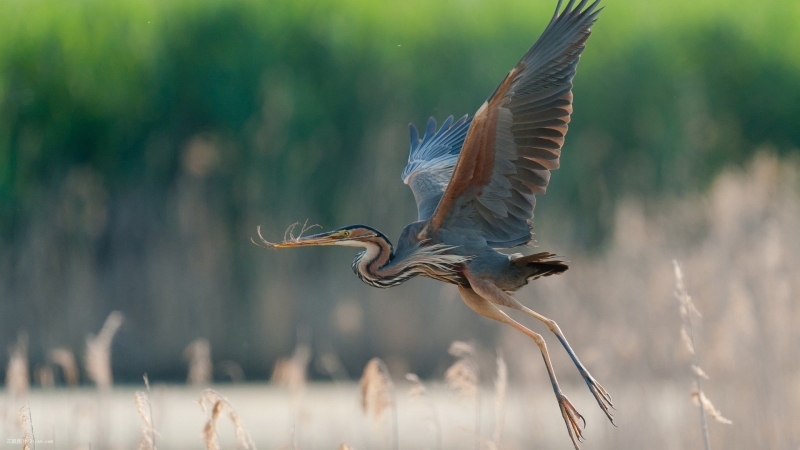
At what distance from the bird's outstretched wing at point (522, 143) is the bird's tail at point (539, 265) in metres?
0.12

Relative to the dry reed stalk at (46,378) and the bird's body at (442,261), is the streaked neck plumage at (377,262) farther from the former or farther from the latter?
the dry reed stalk at (46,378)

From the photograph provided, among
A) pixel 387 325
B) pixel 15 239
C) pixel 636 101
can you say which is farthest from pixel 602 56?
pixel 15 239

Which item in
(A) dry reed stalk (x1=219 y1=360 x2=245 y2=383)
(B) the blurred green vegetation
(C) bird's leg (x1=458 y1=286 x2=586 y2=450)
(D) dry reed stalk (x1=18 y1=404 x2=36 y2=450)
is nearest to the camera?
(D) dry reed stalk (x1=18 y1=404 x2=36 y2=450)

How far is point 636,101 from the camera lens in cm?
1229

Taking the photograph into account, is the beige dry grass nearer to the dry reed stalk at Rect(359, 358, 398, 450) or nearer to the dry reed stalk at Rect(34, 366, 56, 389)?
the dry reed stalk at Rect(34, 366, 56, 389)

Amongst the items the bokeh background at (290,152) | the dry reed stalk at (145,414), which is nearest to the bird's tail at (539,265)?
the dry reed stalk at (145,414)

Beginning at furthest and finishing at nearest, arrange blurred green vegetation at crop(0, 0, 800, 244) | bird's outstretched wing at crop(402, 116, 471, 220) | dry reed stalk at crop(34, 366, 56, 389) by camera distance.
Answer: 1. blurred green vegetation at crop(0, 0, 800, 244)
2. dry reed stalk at crop(34, 366, 56, 389)
3. bird's outstretched wing at crop(402, 116, 471, 220)

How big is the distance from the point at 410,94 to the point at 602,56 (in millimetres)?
2273

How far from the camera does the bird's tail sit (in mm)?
3613

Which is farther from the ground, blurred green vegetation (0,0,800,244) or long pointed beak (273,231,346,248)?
blurred green vegetation (0,0,800,244)

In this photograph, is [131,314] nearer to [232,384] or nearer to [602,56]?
[232,384]

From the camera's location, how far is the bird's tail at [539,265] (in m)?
3.61

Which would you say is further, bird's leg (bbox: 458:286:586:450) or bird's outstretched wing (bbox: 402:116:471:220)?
bird's outstretched wing (bbox: 402:116:471:220)

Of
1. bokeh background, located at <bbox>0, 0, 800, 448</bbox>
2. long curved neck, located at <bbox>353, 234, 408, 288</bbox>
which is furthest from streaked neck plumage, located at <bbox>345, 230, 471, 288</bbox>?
bokeh background, located at <bbox>0, 0, 800, 448</bbox>
